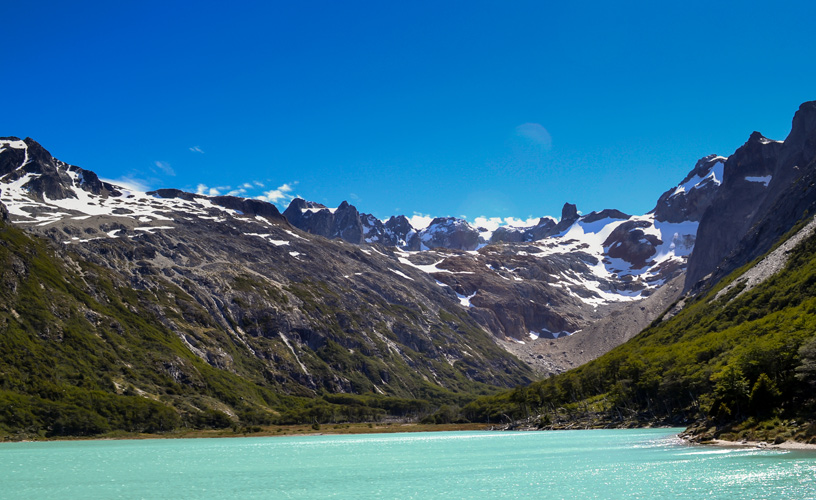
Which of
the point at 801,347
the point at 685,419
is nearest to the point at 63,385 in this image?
the point at 685,419

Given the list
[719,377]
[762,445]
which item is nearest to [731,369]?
[719,377]

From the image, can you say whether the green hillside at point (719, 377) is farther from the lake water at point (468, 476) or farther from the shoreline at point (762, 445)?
the lake water at point (468, 476)

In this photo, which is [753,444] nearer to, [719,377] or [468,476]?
[719,377]

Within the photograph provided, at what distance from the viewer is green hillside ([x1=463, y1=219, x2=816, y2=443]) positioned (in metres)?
62.2

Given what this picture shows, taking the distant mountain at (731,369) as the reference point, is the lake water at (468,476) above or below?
below

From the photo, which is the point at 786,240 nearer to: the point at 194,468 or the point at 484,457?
the point at 484,457

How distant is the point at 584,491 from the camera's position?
136 ft

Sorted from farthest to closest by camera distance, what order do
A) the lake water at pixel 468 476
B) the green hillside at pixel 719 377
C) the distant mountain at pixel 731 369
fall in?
the distant mountain at pixel 731 369 < the green hillside at pixel 719 377 < the lake water at pixel 468 476

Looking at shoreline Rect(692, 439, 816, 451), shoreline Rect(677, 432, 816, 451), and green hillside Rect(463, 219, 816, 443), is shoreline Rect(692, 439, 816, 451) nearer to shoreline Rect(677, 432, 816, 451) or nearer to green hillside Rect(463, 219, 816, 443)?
shoreline Rect(677, 432, 816, 451)

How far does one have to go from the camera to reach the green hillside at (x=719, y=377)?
62225 mm

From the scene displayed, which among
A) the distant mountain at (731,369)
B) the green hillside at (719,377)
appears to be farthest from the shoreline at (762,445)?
Result: the green hillside at (719,377)

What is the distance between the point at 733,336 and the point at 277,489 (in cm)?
10265

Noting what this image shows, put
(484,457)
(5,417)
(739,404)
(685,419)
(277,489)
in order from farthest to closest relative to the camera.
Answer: (5,417)
(685,419)
(484,457)
(739,404)
(277,489)

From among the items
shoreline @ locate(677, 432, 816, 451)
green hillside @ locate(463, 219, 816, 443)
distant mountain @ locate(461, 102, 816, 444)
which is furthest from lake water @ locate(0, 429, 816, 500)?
distant mountain @ locate(461, 102, 816, 444)
